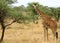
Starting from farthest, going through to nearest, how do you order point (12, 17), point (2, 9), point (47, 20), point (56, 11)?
point (56, 11), point (47, 20), point (12, 17), point (2, 9)

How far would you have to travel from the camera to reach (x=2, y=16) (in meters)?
13.5

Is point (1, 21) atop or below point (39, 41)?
atop

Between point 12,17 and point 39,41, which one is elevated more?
point 12,17

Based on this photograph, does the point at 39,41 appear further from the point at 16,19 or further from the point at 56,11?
the point at 56,11

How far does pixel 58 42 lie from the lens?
14070 millimetres

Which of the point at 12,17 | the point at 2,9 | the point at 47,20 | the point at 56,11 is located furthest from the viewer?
the point at 56,11

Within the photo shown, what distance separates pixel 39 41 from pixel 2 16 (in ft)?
8.23

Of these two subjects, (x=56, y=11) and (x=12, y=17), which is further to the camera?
(x=56, y=11)

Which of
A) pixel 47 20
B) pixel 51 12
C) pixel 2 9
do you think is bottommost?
pixel 51 12

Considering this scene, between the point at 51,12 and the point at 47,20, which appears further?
the point at 51,12

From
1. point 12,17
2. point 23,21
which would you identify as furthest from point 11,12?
point 23,21

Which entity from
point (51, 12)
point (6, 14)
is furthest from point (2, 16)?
point (51, 12)

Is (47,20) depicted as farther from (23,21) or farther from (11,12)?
(11,12)

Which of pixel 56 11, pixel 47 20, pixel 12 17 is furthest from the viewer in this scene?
pixel 56 11
